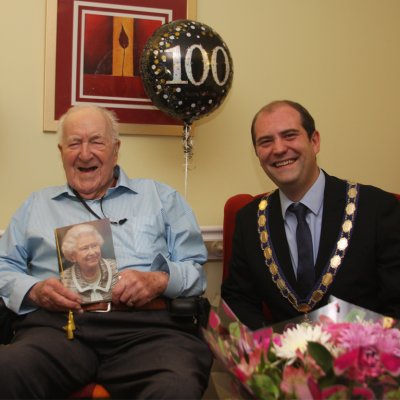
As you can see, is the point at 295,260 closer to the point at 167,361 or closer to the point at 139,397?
the point at 167,361

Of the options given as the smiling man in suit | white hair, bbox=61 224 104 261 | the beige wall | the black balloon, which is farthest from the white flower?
the beige wall

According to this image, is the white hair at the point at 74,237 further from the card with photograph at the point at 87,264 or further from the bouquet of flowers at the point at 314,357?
the bouquet of flowers at the point at 314,357

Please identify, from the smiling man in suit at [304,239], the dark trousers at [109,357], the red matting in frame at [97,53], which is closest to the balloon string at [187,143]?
the red matting in frame at [97,53]

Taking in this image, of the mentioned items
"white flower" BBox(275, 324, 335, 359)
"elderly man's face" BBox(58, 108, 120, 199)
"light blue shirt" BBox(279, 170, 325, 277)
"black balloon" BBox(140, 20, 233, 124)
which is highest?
"black balloon" BBox(140, 20, 233, 124)

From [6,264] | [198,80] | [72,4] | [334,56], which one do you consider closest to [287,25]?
[334,56]

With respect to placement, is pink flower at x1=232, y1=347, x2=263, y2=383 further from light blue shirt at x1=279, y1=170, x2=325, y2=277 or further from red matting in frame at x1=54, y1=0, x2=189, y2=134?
red matting in frame at x1=54, y1=0, x2=189, y2=134

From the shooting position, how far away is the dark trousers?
1.48 m

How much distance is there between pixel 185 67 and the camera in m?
2.08

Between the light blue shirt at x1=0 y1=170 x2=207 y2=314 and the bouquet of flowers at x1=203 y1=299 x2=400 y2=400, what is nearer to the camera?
the bouquet of flowers at x1=203 y1=299 x2=400 y2=400

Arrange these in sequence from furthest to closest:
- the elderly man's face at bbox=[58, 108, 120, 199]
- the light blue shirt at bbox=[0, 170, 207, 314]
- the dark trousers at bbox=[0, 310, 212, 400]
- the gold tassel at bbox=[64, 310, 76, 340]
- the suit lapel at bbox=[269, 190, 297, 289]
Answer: the elderly man's face at bbox=[58, 108, 120, 199] < the light blue shirt at bbox=[0, 170, 207, 314] < the suit lapel at bbox=[269, 190, 297, 289] < the gold tassel at bbox=[64, 310, 76, 340] < the dark trousers at bbox=[0, 310, 212, 400]

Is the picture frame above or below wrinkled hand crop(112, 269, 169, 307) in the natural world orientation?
above

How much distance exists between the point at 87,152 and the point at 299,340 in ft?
4.32

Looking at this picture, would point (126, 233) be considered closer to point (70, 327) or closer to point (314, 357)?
point (70, 327)

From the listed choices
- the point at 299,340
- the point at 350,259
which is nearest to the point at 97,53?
the point at 350,259
